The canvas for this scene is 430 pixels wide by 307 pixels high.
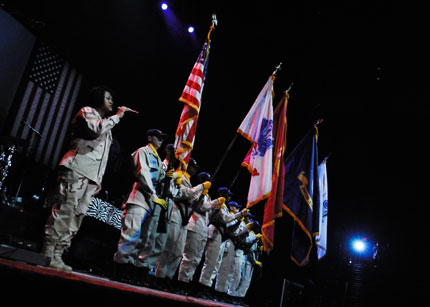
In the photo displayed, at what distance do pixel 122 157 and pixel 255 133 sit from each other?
441cm

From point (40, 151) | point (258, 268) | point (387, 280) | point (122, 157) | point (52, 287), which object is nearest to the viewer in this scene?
point (52, 287)

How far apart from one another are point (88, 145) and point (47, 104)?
5.67m

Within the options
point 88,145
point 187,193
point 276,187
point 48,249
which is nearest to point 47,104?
point 187,193

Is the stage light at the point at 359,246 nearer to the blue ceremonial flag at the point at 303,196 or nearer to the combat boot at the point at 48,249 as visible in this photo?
the blue ceremonial flag at the point at 303,196

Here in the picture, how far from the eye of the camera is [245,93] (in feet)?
34.5

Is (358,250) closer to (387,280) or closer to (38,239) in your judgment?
(387,280)

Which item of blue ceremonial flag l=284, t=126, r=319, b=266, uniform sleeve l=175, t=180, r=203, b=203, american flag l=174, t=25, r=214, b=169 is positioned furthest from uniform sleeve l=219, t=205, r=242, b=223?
american flag l=174, t=25, r=214, b=169

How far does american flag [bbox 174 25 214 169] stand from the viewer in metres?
5.83

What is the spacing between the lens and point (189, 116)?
20.1 feet

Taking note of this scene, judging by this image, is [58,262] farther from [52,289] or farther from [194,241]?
[194,241]

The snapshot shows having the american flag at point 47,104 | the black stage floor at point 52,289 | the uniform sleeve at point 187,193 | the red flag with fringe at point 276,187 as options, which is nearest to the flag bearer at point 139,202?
the uniform sleeve at point 187,193

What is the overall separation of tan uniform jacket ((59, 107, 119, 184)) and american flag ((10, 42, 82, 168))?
4533 millimetres

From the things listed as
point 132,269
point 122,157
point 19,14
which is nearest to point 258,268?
point 122,157

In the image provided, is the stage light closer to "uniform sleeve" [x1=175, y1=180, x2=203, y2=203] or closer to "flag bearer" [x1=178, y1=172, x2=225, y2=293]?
"flag bearer" [x1=178, y1=172, x2=225, y2=293]
